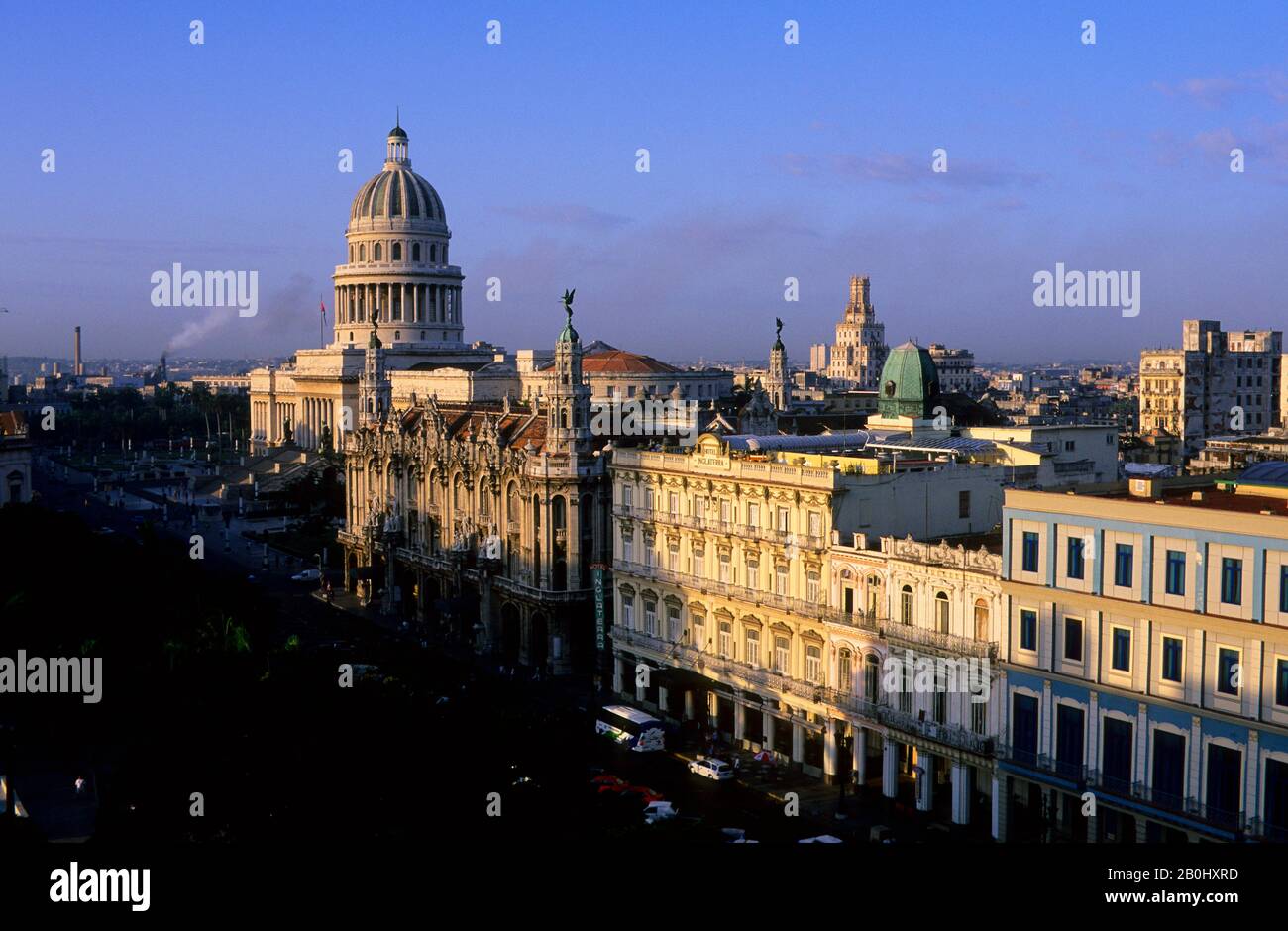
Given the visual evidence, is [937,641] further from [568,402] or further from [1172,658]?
[568,402]

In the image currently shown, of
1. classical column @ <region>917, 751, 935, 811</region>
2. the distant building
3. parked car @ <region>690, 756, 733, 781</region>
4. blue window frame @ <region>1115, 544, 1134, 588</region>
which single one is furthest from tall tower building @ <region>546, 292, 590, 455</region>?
the distant building

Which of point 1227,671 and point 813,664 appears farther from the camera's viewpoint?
point 813,664

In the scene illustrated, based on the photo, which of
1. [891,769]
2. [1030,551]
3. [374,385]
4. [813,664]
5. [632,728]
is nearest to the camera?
[1030,551]

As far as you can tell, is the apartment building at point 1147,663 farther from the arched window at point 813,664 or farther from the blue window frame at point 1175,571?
the arched window at point 813,664

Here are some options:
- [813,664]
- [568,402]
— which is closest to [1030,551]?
[813,664]

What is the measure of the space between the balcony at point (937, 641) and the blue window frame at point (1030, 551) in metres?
3.51

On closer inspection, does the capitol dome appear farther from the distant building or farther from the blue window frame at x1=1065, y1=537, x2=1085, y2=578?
the blue window frame at x1=1065, y1=537, x2=1085, y2=578

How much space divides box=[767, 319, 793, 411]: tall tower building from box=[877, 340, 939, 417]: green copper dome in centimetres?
5099

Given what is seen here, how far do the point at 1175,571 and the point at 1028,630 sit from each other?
6619 mm

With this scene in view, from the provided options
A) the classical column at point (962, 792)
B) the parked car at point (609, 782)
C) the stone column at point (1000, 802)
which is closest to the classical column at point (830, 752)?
the classical column at point (962, 792)

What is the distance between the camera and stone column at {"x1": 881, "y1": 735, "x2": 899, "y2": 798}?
55.2m

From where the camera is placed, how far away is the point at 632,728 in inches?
2544
